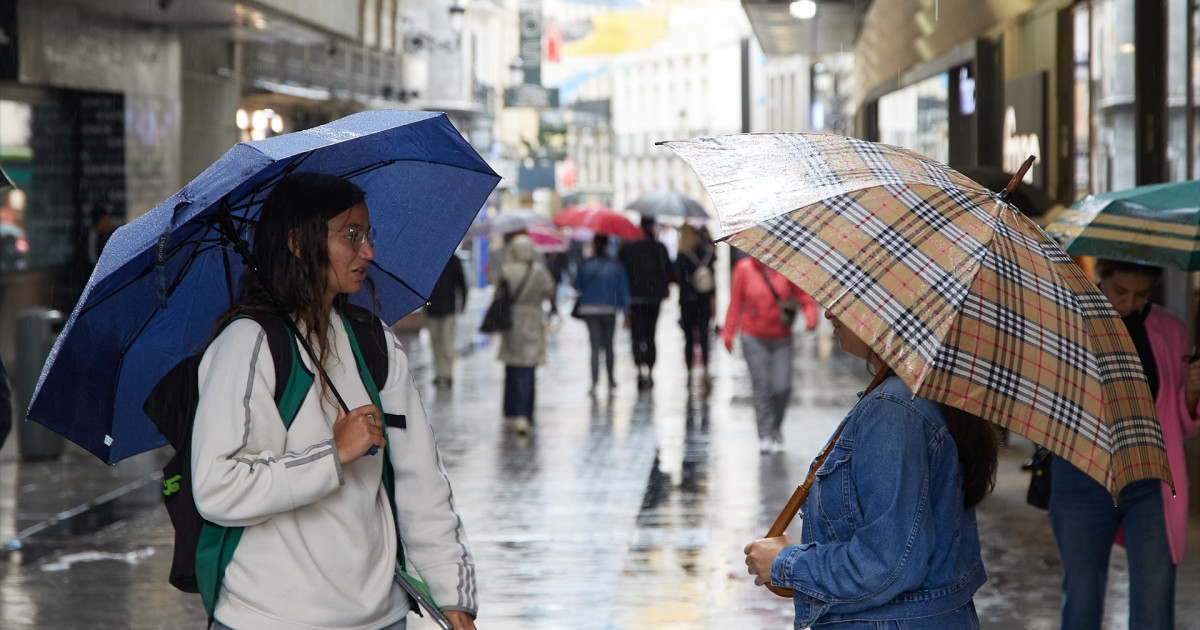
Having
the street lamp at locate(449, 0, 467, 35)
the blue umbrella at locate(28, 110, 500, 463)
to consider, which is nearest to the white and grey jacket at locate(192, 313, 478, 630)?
the blue umbrella at locate(28, 110, 500, 463)

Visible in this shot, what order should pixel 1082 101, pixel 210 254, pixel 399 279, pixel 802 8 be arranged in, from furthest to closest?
pixel 802 8 → pixel 1082 101 → pixel 399 279 → pixel 210 254

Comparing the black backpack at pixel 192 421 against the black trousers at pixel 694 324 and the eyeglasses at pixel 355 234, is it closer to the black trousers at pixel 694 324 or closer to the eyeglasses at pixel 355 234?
the eyeglasses at pixel 355 234

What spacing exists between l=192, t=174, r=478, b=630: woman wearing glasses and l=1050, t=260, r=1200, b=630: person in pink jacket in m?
2.72

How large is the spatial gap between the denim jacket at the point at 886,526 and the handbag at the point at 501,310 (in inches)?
403

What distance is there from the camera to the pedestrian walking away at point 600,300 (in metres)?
16.0

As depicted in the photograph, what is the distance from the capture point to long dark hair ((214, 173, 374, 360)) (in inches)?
123

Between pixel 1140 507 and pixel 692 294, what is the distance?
→ 1207 centimetres

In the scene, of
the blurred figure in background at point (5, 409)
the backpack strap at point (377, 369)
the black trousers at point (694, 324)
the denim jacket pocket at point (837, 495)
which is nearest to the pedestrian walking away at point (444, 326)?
the black trousers at point (694, 324)

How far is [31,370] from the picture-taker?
11.7 meters

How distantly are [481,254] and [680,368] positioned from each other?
22.1 meters

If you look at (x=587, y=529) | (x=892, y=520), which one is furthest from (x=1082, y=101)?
(x=892, y=520)

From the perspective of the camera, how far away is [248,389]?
2990mm

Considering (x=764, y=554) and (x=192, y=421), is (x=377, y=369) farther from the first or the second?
(x=764, y=554)

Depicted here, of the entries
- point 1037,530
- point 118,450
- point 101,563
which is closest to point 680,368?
point 1037,530
